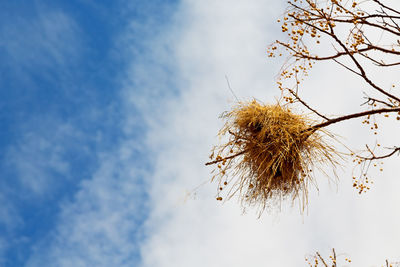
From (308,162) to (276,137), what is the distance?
0.39 metres

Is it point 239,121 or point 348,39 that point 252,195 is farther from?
point 348,39

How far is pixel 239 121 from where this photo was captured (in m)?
3.89

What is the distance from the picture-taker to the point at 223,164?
378cm

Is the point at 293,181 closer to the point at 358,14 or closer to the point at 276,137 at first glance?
the point at 276,137

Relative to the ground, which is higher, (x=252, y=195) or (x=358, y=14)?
(x=358, y=14)

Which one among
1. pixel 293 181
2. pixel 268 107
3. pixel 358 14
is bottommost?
pixel 293 181

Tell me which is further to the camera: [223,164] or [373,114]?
[223,164]

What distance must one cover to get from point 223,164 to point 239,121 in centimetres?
44

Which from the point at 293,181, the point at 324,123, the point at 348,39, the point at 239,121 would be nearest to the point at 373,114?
the point at 324,123

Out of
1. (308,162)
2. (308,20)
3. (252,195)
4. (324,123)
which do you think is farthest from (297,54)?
(252,195)

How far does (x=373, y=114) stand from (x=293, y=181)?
3.02 feet

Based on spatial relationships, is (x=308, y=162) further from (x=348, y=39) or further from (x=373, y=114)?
(x=348, y=39)

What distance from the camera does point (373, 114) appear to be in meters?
3.43

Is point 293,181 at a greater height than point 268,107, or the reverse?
point 268,107
